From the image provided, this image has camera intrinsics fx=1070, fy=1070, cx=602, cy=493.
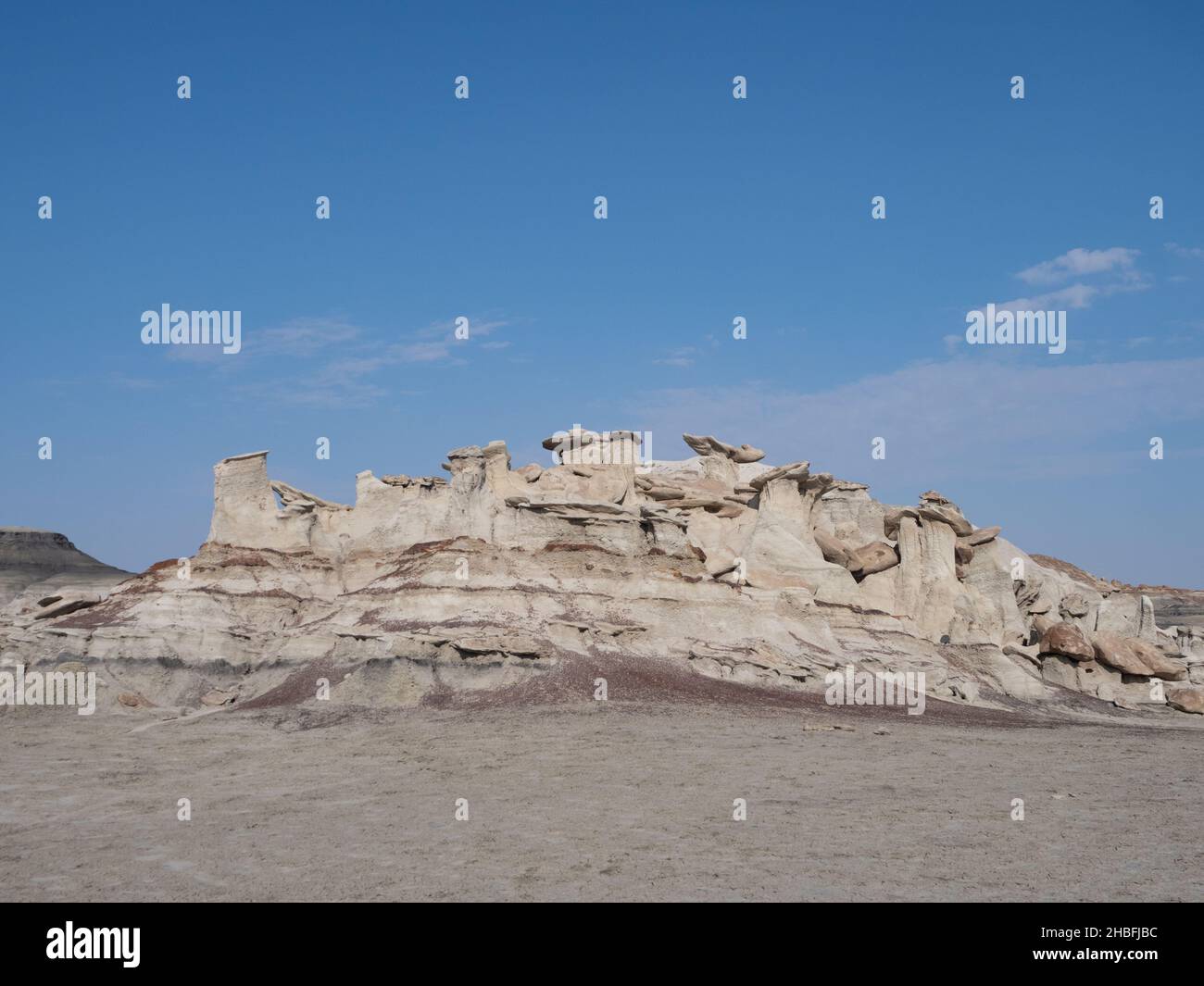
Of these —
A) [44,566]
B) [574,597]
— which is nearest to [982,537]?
[574,597]

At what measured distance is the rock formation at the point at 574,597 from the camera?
1131 inches

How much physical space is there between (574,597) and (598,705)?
16.3 ft

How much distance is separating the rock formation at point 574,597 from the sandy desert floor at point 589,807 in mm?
2808

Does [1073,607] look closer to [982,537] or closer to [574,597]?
[982,537]

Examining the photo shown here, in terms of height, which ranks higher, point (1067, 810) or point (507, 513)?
point (507, 513)

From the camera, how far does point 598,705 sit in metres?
25.8

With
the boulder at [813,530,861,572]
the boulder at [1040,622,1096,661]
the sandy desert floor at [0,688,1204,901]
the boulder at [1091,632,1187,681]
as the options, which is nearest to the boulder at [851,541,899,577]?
the boulder at [813,530,861,572]

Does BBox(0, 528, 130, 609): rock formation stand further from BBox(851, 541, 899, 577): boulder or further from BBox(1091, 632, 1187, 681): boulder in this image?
BBox(1091, 632, 1187, 681): boulder

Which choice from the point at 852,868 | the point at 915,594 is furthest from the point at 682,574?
the point at 852,868

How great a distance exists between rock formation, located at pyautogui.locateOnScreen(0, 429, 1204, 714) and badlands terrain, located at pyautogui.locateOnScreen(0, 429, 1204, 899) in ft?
0.34

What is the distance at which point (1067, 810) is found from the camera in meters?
15.7

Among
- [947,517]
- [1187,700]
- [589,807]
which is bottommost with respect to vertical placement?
[1187,700]
